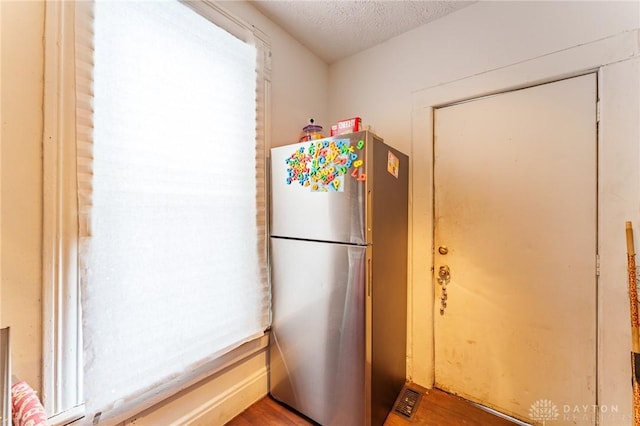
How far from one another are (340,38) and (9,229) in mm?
2096

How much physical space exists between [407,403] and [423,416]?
0.12 meters

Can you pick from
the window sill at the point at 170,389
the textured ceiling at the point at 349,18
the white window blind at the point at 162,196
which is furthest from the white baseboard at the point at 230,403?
the textured ceiling at the point at 349,18

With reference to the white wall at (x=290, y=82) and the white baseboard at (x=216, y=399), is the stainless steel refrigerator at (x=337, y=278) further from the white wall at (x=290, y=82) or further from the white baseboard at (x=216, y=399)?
the white wall at (x=290, y=82)

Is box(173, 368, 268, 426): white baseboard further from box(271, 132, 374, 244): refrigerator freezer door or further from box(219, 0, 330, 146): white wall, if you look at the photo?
box(219, 0, 330, 146): white wall

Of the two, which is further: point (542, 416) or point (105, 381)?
point (542, 416)

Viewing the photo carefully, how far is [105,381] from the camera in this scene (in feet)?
3.28

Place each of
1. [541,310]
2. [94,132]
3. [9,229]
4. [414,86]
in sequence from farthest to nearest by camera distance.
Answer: [414,86], [541,310], [94,132], [9,229]

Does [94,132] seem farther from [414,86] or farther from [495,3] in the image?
[495,3]

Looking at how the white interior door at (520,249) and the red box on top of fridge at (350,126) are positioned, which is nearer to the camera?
the white interior door at (520,249)

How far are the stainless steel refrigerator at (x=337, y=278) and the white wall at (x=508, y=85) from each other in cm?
22

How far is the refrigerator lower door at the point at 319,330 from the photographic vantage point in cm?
132

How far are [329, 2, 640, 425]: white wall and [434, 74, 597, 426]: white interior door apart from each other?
0.07 meters

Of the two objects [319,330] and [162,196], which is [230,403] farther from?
[162,196]

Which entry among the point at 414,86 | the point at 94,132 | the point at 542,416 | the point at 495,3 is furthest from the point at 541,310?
the point at 94,132
